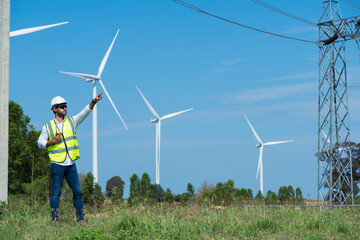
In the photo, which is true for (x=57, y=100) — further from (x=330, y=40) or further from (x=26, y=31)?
(x=330, y=40)

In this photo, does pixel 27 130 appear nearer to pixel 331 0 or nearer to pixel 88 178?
pixel 88 178

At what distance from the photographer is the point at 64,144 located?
7.48 meters

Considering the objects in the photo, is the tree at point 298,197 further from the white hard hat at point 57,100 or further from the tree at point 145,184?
the white hard hat at point 57,100

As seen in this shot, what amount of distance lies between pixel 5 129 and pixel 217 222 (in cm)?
510

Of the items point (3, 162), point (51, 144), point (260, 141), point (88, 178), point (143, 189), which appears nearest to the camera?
point (51, 144)

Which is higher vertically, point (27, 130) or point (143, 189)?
point (27, 130)

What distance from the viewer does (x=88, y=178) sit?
22.8 m

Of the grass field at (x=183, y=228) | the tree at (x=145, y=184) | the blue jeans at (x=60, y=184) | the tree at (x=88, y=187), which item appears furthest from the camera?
the tree at (x=145, y=184)

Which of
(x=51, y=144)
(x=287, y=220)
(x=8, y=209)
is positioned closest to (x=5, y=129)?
(x=8, y=209)

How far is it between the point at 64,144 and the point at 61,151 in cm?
13

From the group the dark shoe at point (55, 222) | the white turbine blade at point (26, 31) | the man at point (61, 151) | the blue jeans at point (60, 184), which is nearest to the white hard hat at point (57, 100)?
the man at point (61, 151)

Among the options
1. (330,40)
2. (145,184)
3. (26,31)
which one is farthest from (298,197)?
(26,31)

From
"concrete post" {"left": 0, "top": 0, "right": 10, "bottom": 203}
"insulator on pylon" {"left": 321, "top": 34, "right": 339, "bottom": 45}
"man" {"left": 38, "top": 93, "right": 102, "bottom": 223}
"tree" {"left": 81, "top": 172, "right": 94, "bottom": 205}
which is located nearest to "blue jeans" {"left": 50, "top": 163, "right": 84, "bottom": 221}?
"man" {"left": 38, "top": 93, "right": 102, "bottom": 223}

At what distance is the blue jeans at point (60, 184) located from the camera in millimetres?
7375
